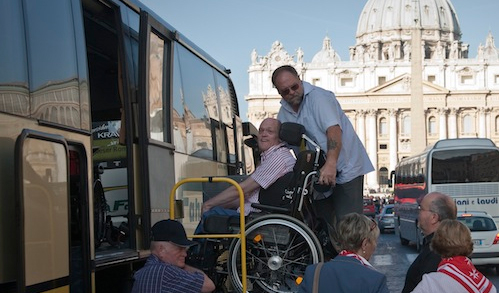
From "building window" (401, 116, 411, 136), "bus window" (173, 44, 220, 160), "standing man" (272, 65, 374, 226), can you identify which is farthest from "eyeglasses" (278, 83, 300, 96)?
"building window" (401, 116, 411, 136)

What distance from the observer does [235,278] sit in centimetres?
607

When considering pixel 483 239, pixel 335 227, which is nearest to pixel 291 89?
pixel 335 227

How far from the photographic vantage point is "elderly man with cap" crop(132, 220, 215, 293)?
5.04 m

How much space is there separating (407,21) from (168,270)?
12909 centimetres

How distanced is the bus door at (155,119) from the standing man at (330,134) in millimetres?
1232

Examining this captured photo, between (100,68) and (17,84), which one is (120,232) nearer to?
(100,68)

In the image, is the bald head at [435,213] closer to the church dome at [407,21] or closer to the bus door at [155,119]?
the bus door at [155,119]

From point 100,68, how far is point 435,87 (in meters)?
104

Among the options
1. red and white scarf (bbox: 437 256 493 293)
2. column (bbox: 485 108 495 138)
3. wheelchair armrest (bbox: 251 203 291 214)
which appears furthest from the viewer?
column (bbox: 485 108 495 138)

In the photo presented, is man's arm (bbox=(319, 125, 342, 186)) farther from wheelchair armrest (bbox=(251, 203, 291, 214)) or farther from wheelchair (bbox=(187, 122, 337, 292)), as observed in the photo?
wheelchair armrest (bbox=(251, 203, 291, 214))

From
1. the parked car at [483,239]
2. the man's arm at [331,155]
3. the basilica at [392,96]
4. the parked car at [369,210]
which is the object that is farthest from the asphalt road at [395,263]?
the basilica at [392,96]

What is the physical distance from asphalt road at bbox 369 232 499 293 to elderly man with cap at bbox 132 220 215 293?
10651 mm

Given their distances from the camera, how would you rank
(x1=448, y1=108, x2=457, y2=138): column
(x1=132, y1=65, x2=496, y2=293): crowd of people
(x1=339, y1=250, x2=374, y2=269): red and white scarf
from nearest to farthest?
(x1=132, y1=65, x2=496, y2=293): crowd of people, (x1=339, y1=250, x2=374, y2=269): red and white scarf, (x1=448, y1=108, x2=457, y2=138): column

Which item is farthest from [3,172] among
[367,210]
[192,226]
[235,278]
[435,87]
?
[435,87]
